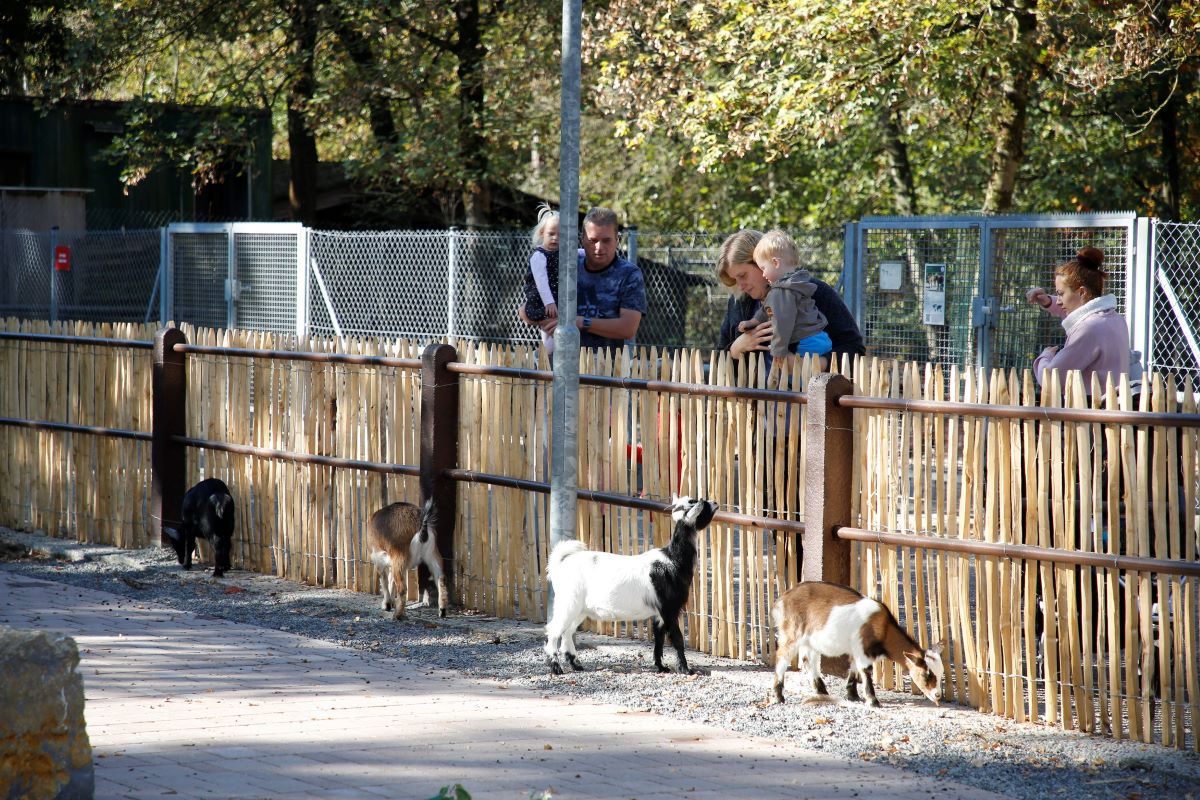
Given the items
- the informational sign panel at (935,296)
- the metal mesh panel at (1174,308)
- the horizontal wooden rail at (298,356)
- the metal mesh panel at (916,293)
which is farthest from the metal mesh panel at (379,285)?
the metal mesh panel at (1174,308)

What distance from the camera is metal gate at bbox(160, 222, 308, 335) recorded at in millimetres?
16809

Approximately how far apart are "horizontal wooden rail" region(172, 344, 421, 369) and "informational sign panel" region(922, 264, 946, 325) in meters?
6.10

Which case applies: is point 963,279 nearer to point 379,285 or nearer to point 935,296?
point 935,296

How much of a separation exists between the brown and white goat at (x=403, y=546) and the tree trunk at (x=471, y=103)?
13.3 meters

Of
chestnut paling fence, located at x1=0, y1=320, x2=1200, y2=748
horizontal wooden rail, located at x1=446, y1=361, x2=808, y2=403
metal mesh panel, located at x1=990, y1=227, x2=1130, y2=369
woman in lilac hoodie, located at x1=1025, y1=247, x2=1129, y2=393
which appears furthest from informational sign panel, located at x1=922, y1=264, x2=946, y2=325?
woman in lilac hoodie, located at x1=1025, y1=247, x2=1129, y2=393

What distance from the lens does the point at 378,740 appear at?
5.58 metres

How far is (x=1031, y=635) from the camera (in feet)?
19.6

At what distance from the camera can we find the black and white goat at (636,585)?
6.73 metres

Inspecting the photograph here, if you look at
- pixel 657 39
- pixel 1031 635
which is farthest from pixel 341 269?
pixel 1031 635

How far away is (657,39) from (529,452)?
11964mm

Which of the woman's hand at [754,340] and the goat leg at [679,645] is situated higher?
the woman's hand at [754,340]

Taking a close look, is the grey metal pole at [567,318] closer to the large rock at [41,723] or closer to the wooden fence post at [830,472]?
the wooden fence post at [830,472]

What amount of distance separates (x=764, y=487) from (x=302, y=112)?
53.8 feet

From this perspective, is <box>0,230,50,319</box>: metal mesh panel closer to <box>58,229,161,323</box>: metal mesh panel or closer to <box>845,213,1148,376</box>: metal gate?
<box>58,229,161,323</box>: metal mesh panel
